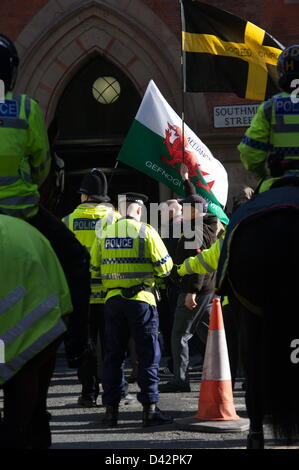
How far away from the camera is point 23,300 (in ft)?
15.9

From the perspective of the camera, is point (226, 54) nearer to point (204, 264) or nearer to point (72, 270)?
point (204, 264)

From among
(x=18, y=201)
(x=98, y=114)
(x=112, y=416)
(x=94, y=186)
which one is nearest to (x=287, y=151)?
(x=18, y=201)

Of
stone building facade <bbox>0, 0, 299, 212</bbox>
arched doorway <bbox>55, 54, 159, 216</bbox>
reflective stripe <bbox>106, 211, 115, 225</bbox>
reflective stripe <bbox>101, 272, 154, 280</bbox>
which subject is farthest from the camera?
arched doorway <bbox>55, 54, 159, 216</bbox>

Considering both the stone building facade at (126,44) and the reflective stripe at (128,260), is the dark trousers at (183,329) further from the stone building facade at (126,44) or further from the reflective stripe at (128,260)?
the stone building facade at (126,44)

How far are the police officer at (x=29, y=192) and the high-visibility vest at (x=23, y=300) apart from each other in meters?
0.36

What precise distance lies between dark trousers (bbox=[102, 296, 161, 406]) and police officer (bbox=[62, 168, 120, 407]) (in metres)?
0.89

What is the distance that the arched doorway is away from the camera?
18000 mm

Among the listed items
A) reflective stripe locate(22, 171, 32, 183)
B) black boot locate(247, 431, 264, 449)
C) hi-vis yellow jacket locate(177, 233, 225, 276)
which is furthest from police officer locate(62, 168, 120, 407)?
reflective stripe locate(22, 171, 32, 183)

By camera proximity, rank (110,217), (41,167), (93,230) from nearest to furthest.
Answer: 1. (41,167)
2. (110,217)
3. (93,230)

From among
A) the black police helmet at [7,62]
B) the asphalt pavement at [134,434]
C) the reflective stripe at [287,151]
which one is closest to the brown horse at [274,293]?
the asphalt pavement at [134,434]

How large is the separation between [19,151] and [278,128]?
63.2 inches

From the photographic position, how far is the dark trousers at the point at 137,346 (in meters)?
9.10

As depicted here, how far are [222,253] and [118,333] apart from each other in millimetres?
3370

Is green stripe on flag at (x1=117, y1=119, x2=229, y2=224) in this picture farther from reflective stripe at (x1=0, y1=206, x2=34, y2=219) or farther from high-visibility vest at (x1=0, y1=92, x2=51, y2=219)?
reflective stripe at (x1=0, y1=206, x2=34, y2=219)
